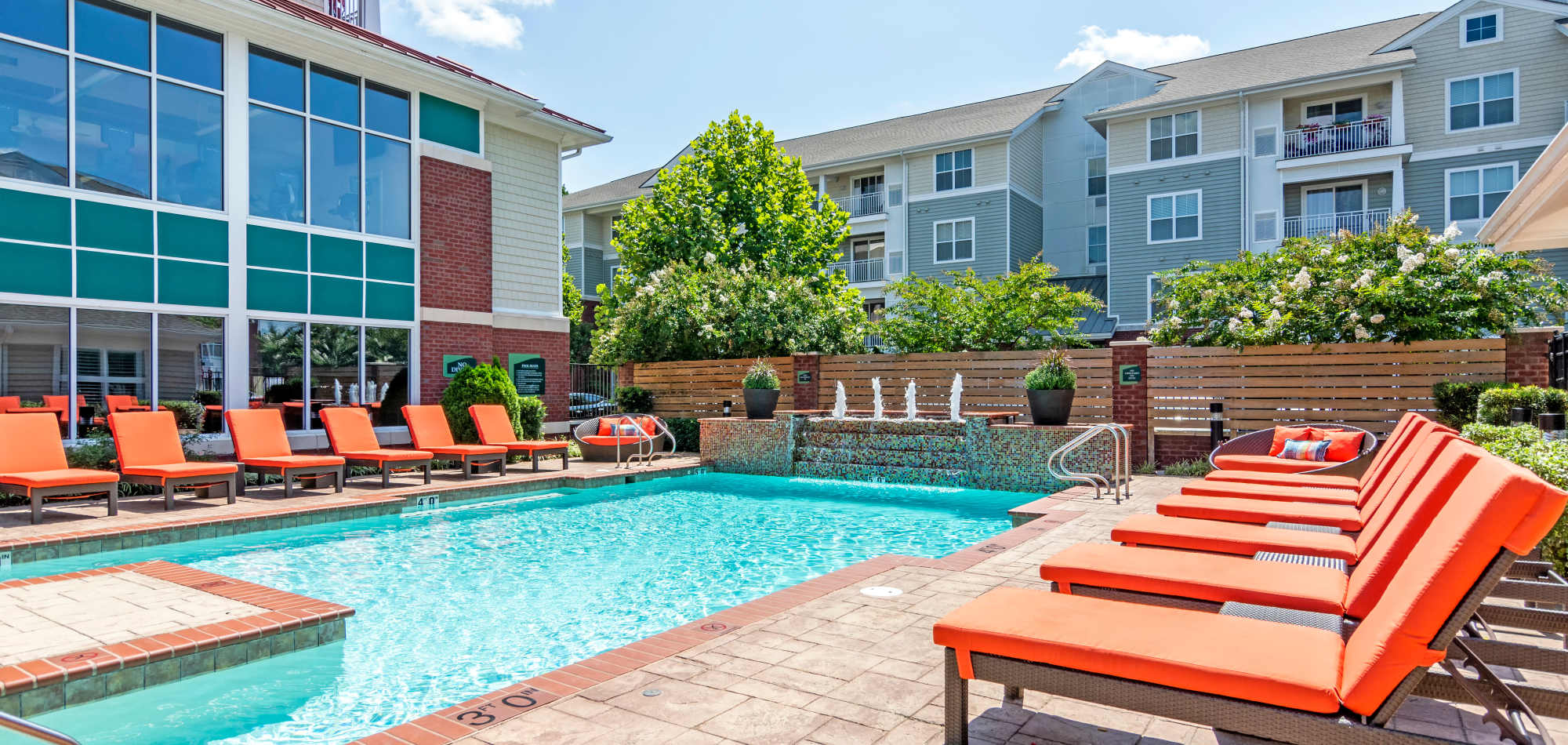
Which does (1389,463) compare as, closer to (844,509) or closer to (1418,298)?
(844,509)

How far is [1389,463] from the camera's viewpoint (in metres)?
4.66

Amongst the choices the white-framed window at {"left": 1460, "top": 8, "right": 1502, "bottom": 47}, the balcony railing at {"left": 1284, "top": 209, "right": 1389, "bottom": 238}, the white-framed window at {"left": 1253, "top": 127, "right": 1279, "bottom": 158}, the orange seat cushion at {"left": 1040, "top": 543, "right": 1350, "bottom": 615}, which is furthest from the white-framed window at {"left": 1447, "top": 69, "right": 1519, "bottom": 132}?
the orange seat cushion at {"left": 1040, "top": 543, "right": 1350, "bottom": 615}

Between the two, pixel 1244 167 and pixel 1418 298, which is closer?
pixel 1418 298

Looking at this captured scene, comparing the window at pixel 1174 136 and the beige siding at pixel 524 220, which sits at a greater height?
the window at pixel 1174 136

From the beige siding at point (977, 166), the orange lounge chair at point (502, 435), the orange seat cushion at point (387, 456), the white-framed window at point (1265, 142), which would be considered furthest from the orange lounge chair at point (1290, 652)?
the beige siding at point (977, 166)

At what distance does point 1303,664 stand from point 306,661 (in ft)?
14.8

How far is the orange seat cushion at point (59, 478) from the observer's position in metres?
7.61

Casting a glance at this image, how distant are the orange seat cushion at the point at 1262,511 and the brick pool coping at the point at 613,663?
1.36m

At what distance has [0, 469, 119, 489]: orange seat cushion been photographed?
7.61m

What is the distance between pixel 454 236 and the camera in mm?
14617

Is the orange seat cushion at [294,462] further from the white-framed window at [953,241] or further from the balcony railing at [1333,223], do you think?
the balcony railing at [1333,223]

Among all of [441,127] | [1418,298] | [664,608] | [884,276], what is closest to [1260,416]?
[1418,298]

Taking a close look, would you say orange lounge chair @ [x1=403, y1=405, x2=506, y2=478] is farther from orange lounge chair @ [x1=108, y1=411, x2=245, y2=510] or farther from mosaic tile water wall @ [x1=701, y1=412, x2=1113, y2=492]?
mosaic tile water wall @ [x1=701, y1=412, x2=1113, y2=492]

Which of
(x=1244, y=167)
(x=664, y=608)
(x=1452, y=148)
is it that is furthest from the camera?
(x=1244, y=167)
